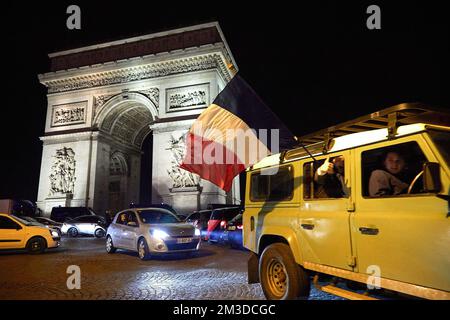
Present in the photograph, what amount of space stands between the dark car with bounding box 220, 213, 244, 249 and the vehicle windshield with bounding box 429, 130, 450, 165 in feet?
28.3

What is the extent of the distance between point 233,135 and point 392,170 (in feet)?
7.12

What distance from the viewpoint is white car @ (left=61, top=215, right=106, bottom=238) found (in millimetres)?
18891

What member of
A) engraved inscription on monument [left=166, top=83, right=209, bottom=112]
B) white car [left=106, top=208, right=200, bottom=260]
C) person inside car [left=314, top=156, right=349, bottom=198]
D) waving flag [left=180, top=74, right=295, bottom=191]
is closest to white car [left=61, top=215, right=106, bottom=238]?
white car [left=106, top=208, right=200, bottom=260]

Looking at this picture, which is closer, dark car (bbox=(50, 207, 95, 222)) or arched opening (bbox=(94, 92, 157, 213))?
dark car (bbox=(50, 207, 95, 222))

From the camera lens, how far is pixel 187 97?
22891 millimetres

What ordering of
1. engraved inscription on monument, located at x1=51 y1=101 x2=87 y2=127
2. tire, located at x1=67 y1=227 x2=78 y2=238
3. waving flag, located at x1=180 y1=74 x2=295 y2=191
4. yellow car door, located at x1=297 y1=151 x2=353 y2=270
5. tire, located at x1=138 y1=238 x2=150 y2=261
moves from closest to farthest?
yellow car door, located at x1=297 y1=151 x2=353 y2=270 < waving flag, located at x1=180 y1=74 x2=295 y2=191 < tire, located at x1=138 y1=238 x2=150 y2=261 < tire, located at x1=67 y1=227 x2=78 y2=238 < engraved inscription on monument, located at x1=51 y1=101 x2=87 y2=127

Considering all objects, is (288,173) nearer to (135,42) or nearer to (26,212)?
(135,42)

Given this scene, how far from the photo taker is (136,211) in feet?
34.1

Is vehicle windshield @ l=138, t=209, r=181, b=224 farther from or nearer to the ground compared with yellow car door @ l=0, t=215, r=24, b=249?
farther from the ground

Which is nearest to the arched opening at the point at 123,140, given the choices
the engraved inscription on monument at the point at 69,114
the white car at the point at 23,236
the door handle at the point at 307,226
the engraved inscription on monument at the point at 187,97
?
the engraved inscription on monument at the point at 187,97

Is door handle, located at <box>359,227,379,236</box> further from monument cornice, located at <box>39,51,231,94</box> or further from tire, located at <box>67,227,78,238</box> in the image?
monument cornice, located at <box>39,51,231,94</box>

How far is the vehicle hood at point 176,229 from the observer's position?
9.21 meters

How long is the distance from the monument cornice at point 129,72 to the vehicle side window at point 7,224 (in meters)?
15.7
